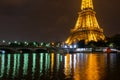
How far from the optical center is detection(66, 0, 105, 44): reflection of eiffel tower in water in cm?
14812

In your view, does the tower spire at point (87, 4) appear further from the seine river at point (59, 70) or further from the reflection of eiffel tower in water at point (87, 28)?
the seine river at point (59, 70)

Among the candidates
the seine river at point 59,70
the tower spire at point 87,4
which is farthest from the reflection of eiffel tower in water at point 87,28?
the seine river at point 59,70

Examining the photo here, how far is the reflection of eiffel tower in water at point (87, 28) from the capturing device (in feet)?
486

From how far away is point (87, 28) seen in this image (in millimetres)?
147750

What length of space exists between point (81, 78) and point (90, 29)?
378 feet

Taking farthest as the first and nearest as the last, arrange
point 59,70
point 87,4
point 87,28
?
1. point 87,4
2. point 87,28
3. point 59,70

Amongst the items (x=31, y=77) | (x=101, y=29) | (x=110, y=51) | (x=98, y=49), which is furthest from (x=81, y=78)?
(x=101, y=29)

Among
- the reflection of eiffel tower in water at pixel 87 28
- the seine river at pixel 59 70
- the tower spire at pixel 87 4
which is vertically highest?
the tower spire at pixel 87 4

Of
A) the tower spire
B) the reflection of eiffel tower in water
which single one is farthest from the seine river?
the tower spire

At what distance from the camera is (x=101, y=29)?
151 meters

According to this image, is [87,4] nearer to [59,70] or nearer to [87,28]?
[87,28]

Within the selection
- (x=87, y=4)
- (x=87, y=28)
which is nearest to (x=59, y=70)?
(x=87, y=28)

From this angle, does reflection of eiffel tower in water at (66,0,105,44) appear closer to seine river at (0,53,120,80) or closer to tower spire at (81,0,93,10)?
tower spire at (81,0,93,10)

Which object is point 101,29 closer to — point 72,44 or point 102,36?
point 102,36
